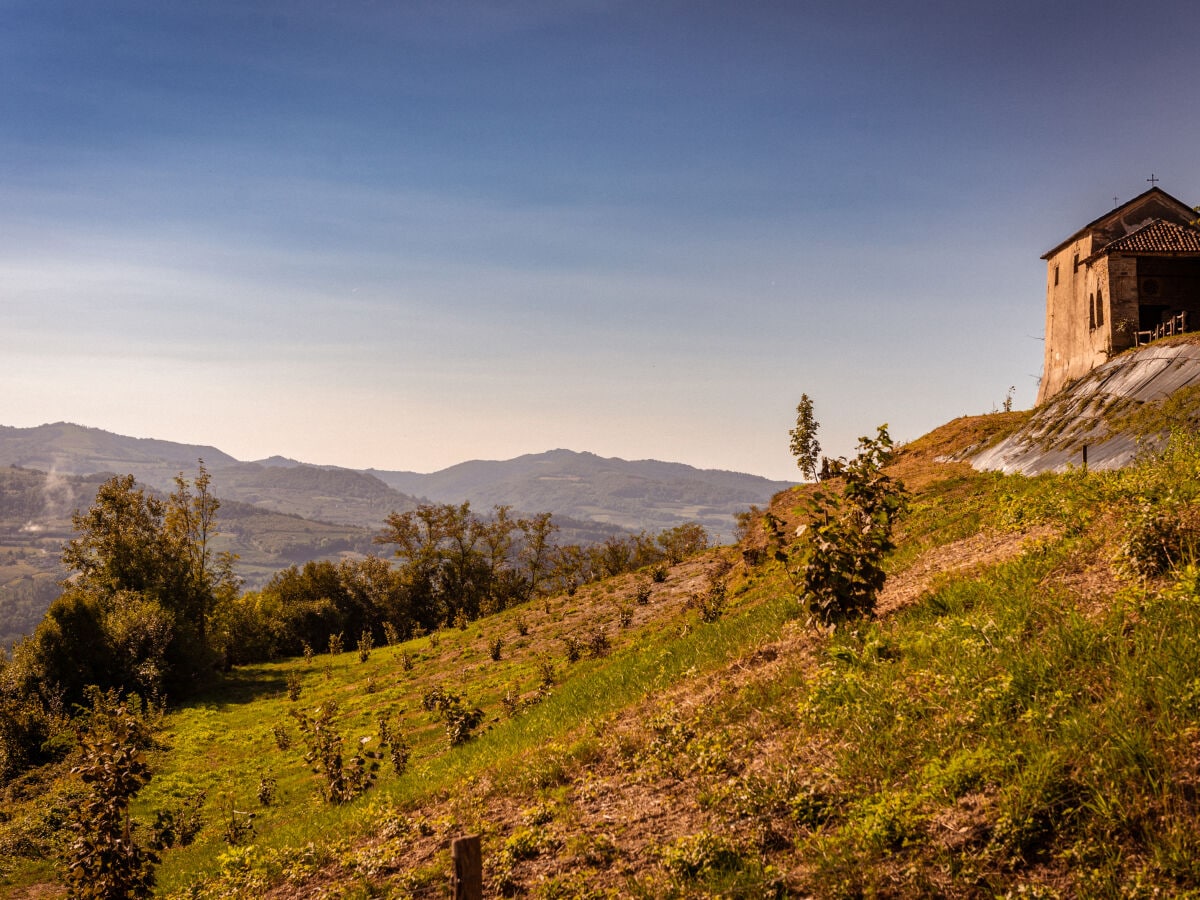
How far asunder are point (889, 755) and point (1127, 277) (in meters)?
40.6

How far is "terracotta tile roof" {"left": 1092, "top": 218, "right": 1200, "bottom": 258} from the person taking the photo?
36.0 metres

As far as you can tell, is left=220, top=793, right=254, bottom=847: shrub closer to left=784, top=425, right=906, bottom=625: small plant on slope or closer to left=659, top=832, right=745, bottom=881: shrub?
left=659, top=832, right=745, bottom=881: shrub

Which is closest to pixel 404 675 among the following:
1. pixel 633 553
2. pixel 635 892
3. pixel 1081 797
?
pixel 635 892

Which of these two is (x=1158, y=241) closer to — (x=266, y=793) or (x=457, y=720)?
(x=457, y=720)

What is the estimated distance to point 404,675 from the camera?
131ft

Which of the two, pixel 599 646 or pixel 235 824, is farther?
pixel 599 646

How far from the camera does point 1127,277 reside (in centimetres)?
3641

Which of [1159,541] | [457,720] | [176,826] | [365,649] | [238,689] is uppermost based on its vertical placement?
[1159,541]

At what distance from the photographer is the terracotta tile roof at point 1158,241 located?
36.0m

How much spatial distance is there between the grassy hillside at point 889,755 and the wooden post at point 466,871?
4.78 ft

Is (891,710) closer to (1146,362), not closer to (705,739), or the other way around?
(705,739)

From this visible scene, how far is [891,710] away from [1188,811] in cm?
318

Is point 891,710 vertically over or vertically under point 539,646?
over

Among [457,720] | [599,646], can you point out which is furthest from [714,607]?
[457,720]
